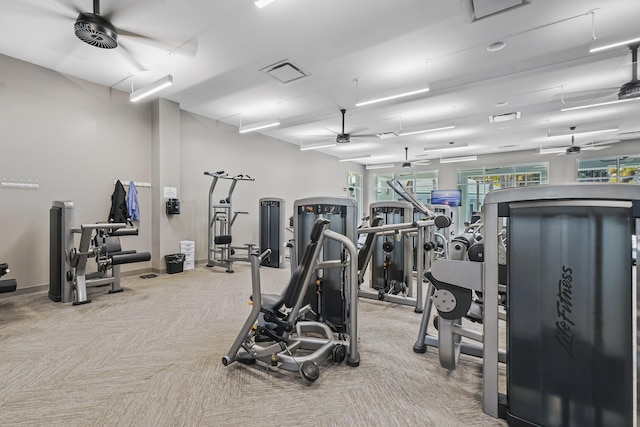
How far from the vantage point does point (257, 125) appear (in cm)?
613

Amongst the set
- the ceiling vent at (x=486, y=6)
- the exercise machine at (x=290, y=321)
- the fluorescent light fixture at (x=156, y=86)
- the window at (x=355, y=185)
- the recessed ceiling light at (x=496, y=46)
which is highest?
the recessed ceiling light at (x=496, y=46)

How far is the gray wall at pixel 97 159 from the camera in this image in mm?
4184

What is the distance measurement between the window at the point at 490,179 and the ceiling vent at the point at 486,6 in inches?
341

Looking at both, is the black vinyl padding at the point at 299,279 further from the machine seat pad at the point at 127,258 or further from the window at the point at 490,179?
the window at the point at 490,179

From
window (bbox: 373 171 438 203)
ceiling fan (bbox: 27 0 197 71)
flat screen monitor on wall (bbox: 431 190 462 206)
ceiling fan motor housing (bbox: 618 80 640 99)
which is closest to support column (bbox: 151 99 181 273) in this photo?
ceiling fan (bbox: 27 0 197 71)

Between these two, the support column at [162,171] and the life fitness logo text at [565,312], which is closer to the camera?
the life fitness logo text at [565,312]

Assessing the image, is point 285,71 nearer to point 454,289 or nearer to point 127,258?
point 127,258

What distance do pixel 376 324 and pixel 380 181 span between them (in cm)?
1123

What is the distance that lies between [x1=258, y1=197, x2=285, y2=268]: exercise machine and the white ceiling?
203 cm

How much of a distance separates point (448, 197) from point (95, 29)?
35.9 ft

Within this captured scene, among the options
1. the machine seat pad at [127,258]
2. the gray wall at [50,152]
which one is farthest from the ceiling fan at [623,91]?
the gray wall at [50,152]

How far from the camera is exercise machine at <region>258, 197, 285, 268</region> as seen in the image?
6.54 m

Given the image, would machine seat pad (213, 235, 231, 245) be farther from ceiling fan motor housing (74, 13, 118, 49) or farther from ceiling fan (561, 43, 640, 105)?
ceiling fan (561, 43, 640, 105)

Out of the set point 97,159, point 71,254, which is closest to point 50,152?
point 97,159
